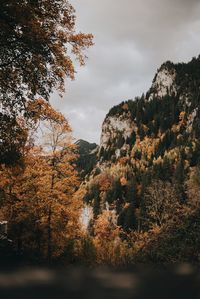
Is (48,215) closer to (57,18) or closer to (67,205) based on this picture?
(67,205)

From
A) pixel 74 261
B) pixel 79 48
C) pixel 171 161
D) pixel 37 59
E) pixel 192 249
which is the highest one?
pixel 171 161

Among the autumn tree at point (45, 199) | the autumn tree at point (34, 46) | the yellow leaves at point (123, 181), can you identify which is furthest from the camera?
the yellow leaves at point (123, 181)

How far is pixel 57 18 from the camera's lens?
13.6 metres

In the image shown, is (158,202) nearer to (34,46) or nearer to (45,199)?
(45,199)

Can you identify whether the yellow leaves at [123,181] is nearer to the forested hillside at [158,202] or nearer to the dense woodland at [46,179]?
the forested hillside at [158,202]

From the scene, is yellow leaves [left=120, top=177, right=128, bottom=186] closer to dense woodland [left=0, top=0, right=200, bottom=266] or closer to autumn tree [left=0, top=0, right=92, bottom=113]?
dense woodland [left=0, top=0, right=200, bottom=266]

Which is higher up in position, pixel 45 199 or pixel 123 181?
pixel 123 181

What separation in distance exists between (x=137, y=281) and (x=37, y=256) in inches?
537

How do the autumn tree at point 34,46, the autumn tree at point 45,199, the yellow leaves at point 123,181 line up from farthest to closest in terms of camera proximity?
the yellow leaves at point 123,181 < the autumn tree at point 45,199 < the autumn tree at point 34,46

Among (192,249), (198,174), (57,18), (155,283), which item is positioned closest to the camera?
(155,283)

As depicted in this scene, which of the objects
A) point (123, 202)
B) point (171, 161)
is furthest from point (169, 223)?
point (171, 161)

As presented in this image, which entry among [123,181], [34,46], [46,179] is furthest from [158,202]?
[123,181]

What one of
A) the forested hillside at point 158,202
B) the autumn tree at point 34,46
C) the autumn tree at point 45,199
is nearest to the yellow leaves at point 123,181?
the forested hillside at point 158,202

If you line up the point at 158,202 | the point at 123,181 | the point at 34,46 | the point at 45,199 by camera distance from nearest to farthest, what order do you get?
the point at 34,46
the point at 45,199
the point at 158,202
the point at 123,181
